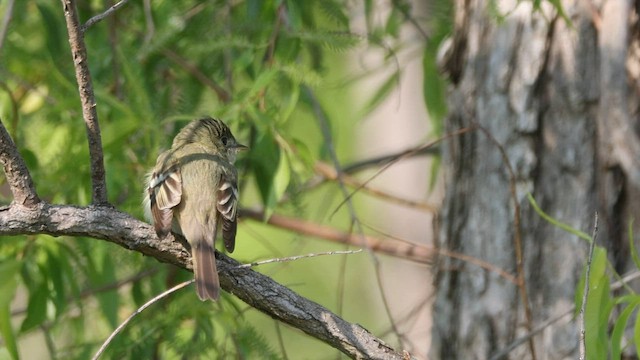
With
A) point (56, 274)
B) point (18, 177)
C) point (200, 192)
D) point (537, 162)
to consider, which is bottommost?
point (18, 177)

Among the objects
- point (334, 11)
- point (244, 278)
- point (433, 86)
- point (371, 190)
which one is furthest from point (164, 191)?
point (433, 86)

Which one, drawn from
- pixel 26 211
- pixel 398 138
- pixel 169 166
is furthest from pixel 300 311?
pixel 398 138

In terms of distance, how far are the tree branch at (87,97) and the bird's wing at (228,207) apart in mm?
834

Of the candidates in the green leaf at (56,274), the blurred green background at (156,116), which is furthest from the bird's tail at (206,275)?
the green leaf at (56,274)

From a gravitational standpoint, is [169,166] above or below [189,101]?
below

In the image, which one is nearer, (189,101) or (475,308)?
(475,308)

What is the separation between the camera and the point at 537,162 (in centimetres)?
451

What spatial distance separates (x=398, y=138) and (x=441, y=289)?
489 centimetres

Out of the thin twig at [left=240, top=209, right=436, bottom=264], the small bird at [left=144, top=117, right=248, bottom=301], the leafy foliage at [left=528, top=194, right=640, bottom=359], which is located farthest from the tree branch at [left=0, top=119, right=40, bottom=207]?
the thin twig at [left=240, top=209, right=436, bottom=264]

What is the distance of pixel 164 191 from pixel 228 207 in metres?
0.26

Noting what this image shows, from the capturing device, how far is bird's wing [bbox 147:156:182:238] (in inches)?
141

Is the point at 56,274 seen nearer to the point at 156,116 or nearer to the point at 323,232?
the point at 156,116

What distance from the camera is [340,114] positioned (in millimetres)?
9938

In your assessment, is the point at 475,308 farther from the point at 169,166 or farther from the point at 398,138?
the point at 398,138
